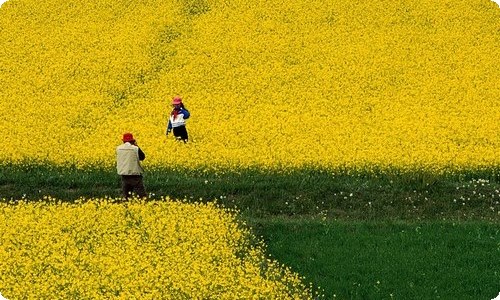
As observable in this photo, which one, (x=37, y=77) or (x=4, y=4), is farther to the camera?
(x=4, y=4)

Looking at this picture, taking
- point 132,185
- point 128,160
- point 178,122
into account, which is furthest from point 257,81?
point 128,160

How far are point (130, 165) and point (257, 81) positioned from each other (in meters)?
11.5

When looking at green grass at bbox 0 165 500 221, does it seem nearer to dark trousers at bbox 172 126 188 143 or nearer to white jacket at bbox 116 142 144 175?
white jacket at bbox 116 142 144 175

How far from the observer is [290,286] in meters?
12.7

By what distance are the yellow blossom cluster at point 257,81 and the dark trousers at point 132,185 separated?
2.88 metres

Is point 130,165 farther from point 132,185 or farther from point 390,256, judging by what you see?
point 390,256

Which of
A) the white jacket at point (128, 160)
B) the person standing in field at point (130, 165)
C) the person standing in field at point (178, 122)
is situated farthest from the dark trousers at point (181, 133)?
the white jacket at point (128, 160)

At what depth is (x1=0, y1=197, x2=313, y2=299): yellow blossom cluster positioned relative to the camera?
12.2 meters

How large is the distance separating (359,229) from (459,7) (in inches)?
856

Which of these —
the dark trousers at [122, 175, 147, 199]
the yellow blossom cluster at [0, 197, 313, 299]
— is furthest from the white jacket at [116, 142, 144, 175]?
the yellow blossom cluster at [0, 197, 313, 299]

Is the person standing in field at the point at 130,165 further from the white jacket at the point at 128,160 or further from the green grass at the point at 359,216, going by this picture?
the green grass at the point at 359,216

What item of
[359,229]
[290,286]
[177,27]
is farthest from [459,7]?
[290,286]

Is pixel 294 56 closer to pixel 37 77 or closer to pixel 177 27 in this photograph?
pixel 177 27

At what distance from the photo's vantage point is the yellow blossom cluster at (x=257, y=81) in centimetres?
2188
